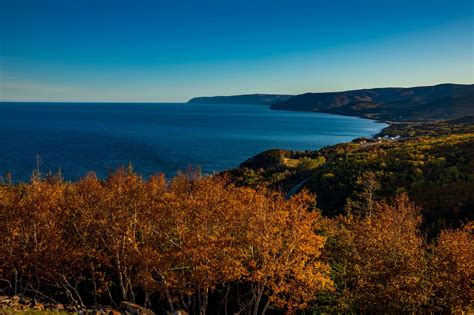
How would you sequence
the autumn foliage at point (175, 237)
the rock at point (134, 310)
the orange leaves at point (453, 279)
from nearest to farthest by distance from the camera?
the orange leaves at point (453, 279) < the autumn foliage at point (175, 237) < the rock at point (134, 310)

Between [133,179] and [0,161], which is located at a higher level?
[133,179]

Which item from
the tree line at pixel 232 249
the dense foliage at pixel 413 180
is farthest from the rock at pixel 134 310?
the dense foliage at pixel 413 180

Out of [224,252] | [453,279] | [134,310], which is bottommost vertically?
[134,310]

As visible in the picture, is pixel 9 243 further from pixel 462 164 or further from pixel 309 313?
pixel 462 164

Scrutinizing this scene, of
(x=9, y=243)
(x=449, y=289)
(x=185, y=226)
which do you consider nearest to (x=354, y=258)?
(x=449, y=289)

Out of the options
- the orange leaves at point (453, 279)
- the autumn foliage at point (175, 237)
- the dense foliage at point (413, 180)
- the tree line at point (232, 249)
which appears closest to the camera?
the orange leaves at point (453, 279)

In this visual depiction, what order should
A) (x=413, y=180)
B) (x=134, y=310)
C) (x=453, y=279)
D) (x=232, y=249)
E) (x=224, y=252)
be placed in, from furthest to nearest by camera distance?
(x=413, y=180) → (x=134, y=310) → (x=224, y=252) → (x=232, y=249) → (x=453, y=279)

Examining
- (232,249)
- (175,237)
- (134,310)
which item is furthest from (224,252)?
(134,310)

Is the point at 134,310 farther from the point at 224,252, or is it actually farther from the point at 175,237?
the point at 224,252

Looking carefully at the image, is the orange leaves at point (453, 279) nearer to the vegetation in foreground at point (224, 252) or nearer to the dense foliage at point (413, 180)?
the vegetation in foreground at point (224, 252)

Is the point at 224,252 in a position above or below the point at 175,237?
above

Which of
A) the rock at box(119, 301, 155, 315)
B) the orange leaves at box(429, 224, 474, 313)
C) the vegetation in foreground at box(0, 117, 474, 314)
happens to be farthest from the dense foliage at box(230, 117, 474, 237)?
the rock at box(119, 301, 155, 315)
